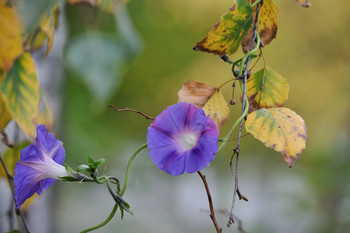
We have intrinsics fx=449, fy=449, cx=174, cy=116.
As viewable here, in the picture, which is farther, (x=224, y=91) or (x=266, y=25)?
(x=224, y=91)

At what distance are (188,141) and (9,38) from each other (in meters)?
0.22

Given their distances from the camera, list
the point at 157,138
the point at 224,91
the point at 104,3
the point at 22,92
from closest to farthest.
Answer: the point at 157,138
the point at 22,92
the point at 104,3
the point at 224,91

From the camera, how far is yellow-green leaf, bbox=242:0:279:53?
1.24 ft

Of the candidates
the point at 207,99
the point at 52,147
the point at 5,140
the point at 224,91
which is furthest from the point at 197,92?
the point at 224,91

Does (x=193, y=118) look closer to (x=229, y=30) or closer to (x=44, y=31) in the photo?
(x=229, y=30)

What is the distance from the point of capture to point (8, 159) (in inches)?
20.1

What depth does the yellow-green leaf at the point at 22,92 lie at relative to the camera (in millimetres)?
418

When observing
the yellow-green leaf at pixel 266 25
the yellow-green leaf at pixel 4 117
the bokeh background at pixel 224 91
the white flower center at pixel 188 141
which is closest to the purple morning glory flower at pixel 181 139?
the white flower center at pixel 188 141

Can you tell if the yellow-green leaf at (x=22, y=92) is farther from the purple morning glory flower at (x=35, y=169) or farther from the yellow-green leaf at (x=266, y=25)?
the yellow-green leaf at (x=266, y=25)

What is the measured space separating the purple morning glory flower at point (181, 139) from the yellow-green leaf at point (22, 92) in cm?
15

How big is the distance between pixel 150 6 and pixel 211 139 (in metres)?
3.54

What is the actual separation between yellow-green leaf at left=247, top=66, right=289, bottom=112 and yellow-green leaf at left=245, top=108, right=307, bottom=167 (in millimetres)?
44

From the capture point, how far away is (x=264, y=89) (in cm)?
38

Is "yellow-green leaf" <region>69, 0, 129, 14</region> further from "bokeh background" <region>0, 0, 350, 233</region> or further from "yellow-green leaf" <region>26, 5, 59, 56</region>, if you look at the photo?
"bokeh background" <region>0, 0, 350, 233</region>
